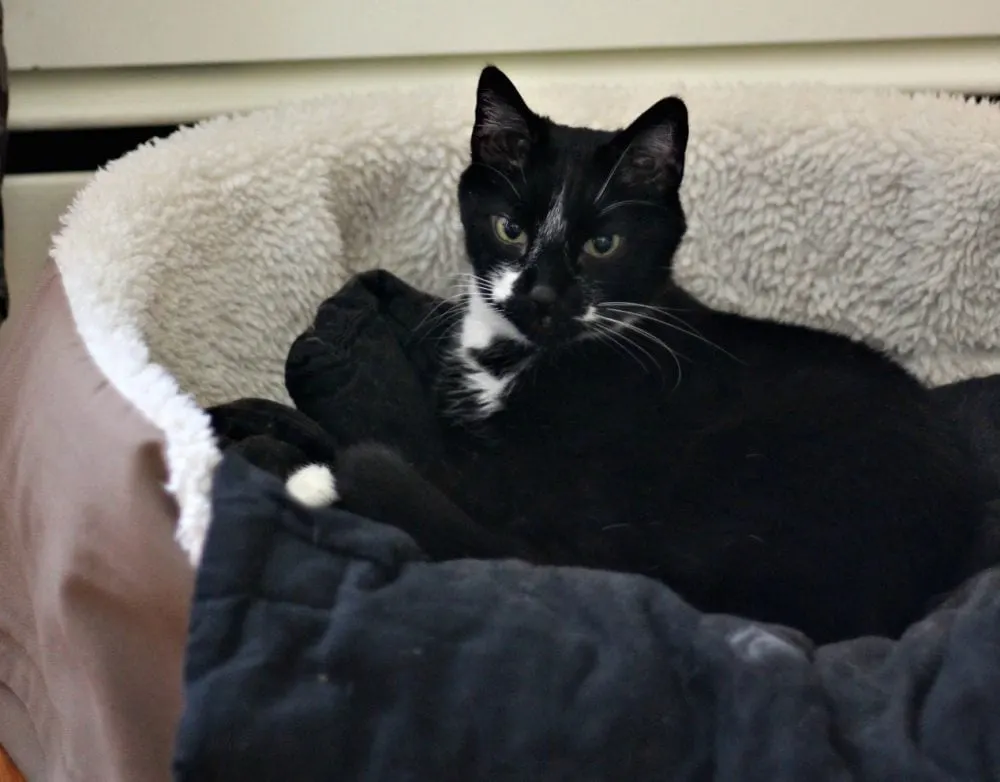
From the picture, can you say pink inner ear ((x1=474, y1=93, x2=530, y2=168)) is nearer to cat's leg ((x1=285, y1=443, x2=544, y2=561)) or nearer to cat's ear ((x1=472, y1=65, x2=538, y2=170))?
cat's ear ((x1=472, y1=65, x2=538, y2=170))

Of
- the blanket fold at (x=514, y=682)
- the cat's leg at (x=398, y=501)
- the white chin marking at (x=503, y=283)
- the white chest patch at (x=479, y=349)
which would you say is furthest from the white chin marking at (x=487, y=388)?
the blanket fold at (x=514, y=682)

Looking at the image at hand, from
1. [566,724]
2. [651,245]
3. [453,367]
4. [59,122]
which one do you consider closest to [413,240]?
[453,367]

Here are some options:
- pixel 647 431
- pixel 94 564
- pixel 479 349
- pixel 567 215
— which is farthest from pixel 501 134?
pixel 94 564

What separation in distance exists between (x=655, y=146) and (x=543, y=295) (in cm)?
19

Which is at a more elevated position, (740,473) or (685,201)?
(685,201)

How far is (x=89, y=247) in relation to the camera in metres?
1.00

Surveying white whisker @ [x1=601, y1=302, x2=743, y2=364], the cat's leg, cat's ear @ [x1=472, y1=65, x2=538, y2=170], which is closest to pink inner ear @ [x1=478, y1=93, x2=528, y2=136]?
cat's ear @ [x1=472, y1=65, x2=538, y2=170]

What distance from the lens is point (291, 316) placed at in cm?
120

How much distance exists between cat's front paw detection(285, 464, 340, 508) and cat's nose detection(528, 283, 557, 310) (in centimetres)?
26

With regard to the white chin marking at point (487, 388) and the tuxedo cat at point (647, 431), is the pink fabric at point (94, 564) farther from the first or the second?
the white chin marking at point (487, 388)

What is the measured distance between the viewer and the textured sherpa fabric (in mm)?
1104

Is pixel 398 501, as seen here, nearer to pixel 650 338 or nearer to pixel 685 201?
pixel 650 338

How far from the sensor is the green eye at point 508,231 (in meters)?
1.01

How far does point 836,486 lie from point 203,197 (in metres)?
0.75
